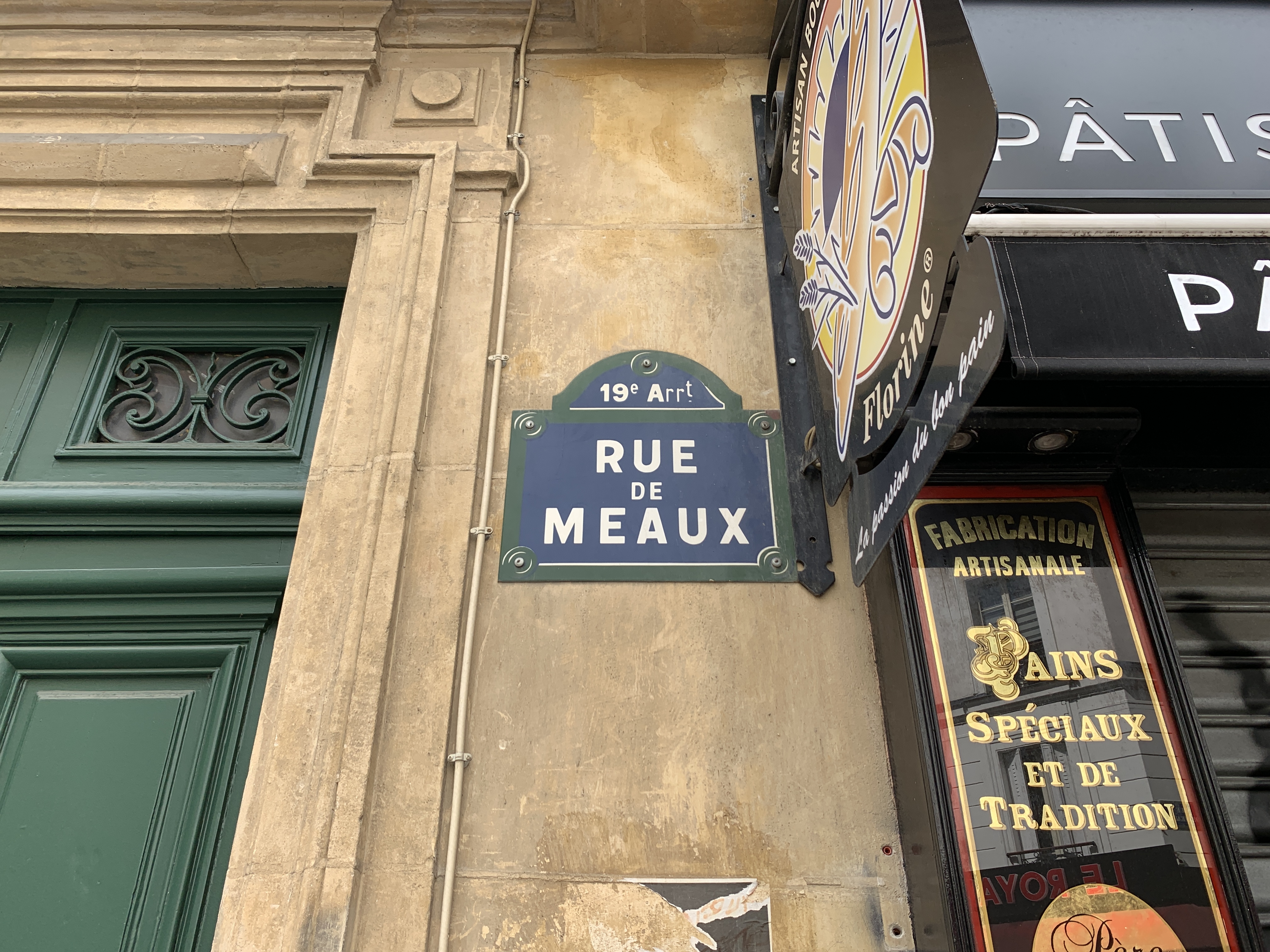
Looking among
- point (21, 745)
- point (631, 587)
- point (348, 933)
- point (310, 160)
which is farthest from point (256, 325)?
point (348, 933)

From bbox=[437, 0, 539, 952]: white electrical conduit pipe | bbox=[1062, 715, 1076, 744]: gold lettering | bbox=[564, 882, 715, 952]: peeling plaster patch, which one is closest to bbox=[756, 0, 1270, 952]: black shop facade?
bbox=[1062, 715, 1076, 744]: gold lettering

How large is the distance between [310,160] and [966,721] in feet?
10.6

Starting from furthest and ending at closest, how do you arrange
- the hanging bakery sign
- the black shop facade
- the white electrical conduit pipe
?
the white electrical conduit pipe < the black shop facade < the hanging bakery sign

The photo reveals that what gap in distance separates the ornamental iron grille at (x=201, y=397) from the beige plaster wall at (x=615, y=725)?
31.9 inches

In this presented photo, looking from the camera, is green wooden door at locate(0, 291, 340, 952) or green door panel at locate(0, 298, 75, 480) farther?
green door panel at locate(0, 298, 75, 480)

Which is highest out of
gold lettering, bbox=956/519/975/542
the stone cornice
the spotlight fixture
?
the stone cornice

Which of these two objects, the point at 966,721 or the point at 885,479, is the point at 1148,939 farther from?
the point at 885,479

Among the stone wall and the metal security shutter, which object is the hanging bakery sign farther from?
the metal security shutter

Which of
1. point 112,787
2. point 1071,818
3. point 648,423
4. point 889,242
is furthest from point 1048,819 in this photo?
point 112,787

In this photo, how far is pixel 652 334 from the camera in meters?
3.27

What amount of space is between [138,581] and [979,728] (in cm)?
266

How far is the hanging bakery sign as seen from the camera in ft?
4.82

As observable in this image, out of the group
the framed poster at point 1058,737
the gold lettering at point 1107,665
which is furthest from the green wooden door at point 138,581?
the gold lettering at point 1107,665

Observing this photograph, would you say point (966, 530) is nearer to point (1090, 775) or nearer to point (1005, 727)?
point (1005, 727)
